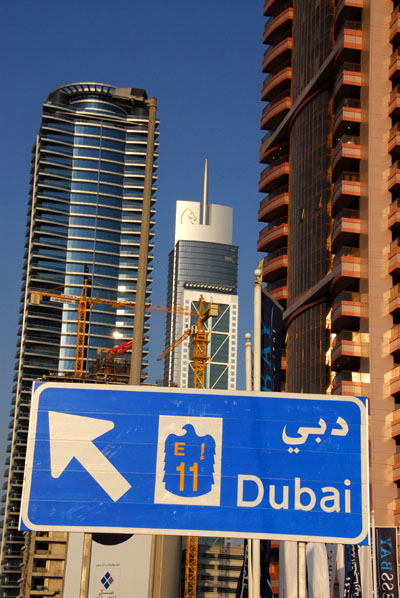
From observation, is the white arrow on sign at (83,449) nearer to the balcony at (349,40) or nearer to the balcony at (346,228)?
the balcony at (346,228)

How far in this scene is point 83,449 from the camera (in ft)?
52.4

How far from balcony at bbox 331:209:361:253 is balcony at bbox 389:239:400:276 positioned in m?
4.12

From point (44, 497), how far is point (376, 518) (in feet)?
225

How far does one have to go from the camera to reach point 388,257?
3433 inches

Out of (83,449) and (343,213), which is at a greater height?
(343,213)

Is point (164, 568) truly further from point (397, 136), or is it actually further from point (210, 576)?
point (210, 576)

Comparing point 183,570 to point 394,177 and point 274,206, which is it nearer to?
point 274,206

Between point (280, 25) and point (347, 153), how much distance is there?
30035 millimetres

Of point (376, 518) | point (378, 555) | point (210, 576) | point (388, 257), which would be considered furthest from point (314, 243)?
point (210, 576)

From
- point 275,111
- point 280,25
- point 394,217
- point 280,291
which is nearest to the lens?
point 394,217

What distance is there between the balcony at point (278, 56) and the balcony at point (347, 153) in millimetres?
23935

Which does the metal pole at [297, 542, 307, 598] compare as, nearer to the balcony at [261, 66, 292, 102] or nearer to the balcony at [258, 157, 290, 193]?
the balcony at [258, 157, 290, 193]

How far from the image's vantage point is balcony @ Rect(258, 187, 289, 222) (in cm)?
10950

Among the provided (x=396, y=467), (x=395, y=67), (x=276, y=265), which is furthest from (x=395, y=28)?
(x=396, y=467)
